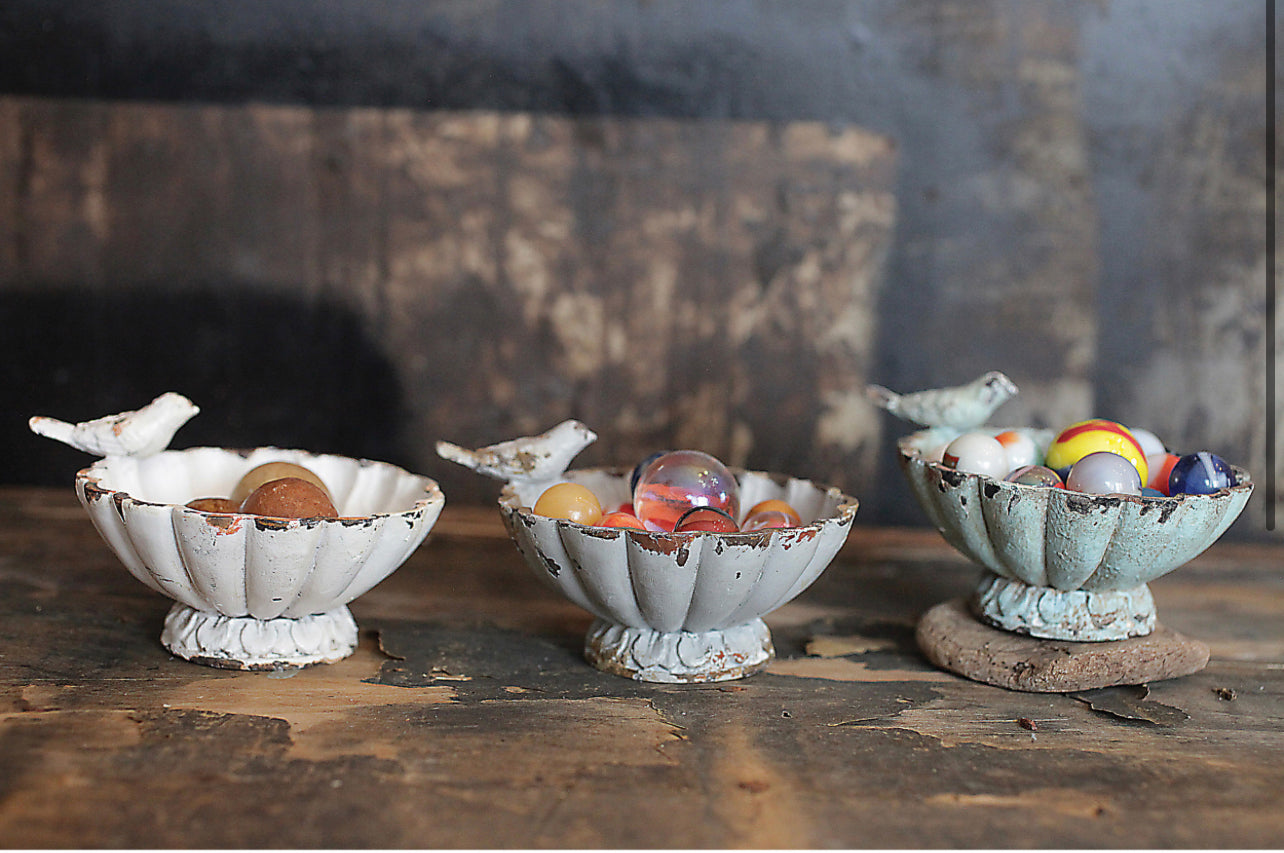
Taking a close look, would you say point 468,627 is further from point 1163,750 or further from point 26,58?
point 26,58

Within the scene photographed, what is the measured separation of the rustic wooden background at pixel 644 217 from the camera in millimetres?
1833

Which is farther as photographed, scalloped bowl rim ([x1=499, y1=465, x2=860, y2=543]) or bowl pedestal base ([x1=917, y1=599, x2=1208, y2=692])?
bowl pedestal base ([x1=917, y1=599, x2=1208, y2=692])

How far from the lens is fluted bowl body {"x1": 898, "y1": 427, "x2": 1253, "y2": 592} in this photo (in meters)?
1.09

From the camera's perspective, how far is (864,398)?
1.89m

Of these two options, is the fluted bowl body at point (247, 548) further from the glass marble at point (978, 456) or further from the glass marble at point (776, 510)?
the glass marble at point (978, 456)

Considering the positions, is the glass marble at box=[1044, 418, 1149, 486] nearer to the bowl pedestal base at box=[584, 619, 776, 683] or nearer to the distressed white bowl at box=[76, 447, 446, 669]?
the bowl pedestal base at box=[584, 619, 776, 683]

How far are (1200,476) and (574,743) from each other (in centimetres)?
66

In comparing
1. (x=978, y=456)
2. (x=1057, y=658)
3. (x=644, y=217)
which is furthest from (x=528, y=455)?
(x=644, y=217)

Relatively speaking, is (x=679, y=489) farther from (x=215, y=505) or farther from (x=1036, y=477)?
(x=215, y=505)

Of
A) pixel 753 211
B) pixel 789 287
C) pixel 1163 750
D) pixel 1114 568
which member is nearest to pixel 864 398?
pixel 789 287

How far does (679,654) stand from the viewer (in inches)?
44.1

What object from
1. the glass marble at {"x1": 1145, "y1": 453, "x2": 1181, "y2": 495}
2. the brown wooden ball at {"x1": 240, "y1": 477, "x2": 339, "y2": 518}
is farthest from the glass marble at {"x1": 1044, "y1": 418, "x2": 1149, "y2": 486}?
the brown wooden ball at {"x1": 240, "y1": 477, "x2": 339, "y2": 518}

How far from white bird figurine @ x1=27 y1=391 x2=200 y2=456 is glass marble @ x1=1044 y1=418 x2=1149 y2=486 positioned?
2.99ft

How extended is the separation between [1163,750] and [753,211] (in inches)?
43.3
